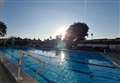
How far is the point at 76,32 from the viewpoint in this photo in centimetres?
3869

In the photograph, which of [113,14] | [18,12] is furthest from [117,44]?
[18,12]

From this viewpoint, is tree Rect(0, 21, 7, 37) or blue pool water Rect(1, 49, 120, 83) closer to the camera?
blue pool water Rect(1, 49, 120, 83)

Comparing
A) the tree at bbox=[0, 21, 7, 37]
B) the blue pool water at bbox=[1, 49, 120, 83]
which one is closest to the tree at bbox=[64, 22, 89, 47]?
the tree at bbox=[0, 21, 7, 37]

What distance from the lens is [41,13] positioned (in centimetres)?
1380

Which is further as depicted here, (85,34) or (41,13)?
(85,34)

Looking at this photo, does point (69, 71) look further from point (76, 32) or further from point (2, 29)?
point (2, 29)

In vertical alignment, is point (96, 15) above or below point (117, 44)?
above

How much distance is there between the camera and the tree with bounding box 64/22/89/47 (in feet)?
124

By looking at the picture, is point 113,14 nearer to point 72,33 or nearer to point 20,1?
point 20,1

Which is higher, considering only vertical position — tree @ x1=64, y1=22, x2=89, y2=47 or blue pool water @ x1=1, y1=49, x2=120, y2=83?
tree @ x1=64, y1=22, x2=89, y2=47

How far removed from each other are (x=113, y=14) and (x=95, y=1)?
9.67ft

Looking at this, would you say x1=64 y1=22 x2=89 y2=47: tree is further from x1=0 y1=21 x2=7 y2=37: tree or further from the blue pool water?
the blue pool water

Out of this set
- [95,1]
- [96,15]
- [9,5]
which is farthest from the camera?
[96,15]

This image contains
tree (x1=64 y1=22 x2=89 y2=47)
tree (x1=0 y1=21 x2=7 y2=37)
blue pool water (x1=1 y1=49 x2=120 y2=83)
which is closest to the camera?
blue pool water (x1=1 y1=49 x2=120 y2=83)
